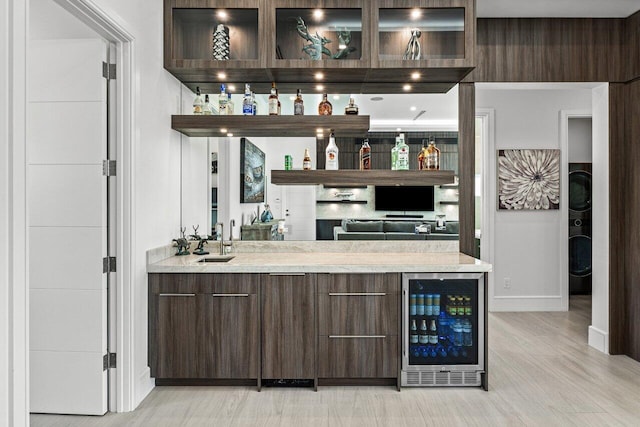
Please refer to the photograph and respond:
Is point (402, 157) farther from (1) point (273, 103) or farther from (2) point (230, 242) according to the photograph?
(2) point (230, 242)

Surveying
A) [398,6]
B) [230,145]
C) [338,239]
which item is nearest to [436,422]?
[338,239]

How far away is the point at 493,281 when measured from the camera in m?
4.75

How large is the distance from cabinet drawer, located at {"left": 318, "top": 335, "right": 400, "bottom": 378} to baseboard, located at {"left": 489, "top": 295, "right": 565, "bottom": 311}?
2.51m

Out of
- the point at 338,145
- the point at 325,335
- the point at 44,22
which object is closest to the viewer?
the point at 44,22

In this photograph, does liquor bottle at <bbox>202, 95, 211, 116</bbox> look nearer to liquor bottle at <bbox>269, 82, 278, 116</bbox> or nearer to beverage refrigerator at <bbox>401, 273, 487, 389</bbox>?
liquor bottle at <bbox>269, 82, 278, 116</bbox>

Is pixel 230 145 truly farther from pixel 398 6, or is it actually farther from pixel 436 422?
pixel 436 422

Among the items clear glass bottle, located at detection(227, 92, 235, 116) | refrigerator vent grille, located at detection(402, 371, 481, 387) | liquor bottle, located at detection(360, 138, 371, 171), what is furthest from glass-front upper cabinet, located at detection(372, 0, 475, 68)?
refrigerator vent grille, located at detection(402, 371, 481, 387)

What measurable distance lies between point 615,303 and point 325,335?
251 centimetres

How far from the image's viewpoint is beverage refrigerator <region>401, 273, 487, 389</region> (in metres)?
2.72

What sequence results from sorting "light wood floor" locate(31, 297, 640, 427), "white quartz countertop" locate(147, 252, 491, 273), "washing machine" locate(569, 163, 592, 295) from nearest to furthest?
1. "light wood floor" locate(31, 297, 640, 427)
2. "white quartz countertop" locate(147, 252, 491, 273)
3. "washing machine" locate(569, 163, 592, 295)

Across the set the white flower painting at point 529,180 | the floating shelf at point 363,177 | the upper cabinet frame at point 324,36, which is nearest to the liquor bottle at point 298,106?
the upper cabinet frame at point 324,36

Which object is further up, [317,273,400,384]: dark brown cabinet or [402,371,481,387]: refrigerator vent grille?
[317,273,400,384]: dark brown cabinet

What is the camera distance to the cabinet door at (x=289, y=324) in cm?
271

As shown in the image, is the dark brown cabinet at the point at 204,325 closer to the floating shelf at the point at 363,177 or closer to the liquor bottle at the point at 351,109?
the floating shelf at the point at 363,177
